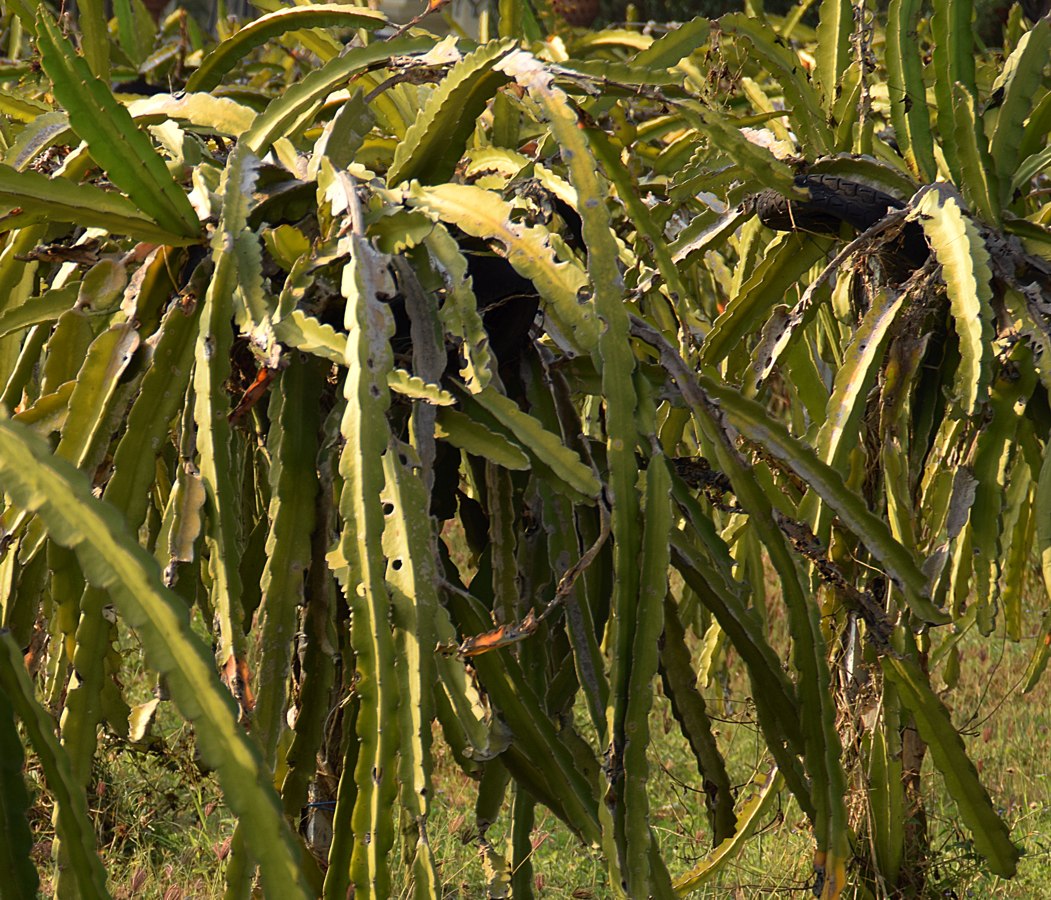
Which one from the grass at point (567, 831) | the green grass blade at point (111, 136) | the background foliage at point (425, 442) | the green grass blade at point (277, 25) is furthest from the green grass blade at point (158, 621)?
the grass at point (567, 831)

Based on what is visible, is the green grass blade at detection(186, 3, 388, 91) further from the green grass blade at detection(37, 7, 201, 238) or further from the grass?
the grass

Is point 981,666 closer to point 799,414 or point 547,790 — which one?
point 799,414

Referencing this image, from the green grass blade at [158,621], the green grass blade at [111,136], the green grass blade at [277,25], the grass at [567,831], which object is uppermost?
the green grass blade at [277,25]

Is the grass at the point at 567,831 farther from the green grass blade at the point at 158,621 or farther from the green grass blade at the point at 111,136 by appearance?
the green grass blade at the point at 158,621

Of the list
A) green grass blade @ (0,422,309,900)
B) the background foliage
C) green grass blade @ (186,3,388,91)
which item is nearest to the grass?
the background foliage

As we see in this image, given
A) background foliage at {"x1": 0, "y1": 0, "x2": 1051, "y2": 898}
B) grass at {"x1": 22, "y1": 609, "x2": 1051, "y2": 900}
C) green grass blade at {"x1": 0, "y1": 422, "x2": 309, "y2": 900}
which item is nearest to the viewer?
green grass blade at {"x1": 0, "y1": 422, "x2": 309, "y2": 900}

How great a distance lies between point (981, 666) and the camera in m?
3.84

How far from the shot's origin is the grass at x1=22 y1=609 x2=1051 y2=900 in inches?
90.9

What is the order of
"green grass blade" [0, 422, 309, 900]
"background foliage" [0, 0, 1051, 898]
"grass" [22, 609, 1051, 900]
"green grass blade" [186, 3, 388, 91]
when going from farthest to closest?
"grass" [22, 609, 1051, 900] → "green grass blade" [186, 3, 388, 91] → "background foliage" [0, 0, 1051, 898] → "green grass blade" [0, 422, 309, 900]

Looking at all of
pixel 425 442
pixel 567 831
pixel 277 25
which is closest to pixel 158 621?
pixel 425 442

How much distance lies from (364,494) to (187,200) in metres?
0.37

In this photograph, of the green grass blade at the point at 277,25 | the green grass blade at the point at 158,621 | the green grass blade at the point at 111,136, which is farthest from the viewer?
the green grass blade at the point at 277,25

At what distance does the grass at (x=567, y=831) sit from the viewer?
7.57 ft

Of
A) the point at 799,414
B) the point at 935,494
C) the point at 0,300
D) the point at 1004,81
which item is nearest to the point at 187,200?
the point at 0,300
